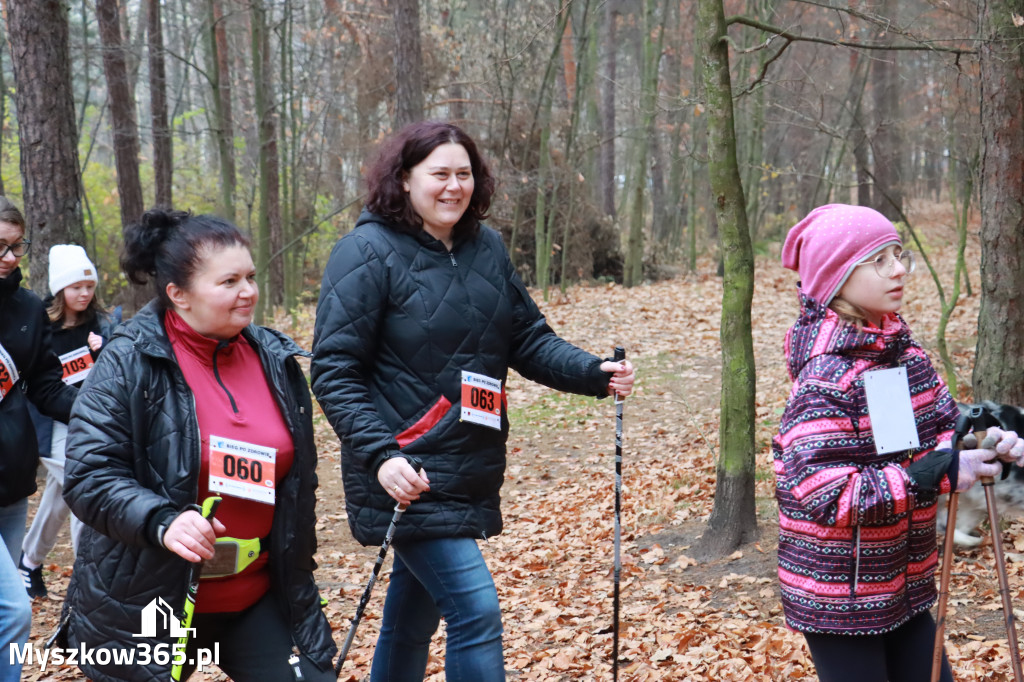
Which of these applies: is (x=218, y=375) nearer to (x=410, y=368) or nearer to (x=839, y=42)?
(x=410, y=368)

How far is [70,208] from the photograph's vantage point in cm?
798

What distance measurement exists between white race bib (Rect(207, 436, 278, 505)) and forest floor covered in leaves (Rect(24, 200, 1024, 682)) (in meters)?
2.39

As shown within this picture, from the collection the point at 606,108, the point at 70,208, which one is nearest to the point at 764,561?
the point at 70,208

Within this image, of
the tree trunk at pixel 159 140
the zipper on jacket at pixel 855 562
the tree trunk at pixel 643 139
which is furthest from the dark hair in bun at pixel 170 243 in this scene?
the tree trunk at pixel 643 139

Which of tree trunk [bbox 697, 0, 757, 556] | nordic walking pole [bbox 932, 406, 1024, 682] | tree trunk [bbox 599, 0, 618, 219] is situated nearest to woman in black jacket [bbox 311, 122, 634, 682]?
nordic walking pole [bbox 932, 406, 1024, 682]

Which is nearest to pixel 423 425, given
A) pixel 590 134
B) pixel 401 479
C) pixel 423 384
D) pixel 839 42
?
pixel 423 384

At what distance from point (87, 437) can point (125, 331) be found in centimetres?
35

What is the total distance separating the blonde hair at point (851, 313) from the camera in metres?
2.52

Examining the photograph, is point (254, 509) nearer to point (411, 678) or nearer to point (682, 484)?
point (411, 678)

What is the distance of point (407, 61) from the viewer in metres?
12.0

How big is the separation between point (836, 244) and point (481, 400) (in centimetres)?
126

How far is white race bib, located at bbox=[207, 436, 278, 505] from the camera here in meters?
2.68

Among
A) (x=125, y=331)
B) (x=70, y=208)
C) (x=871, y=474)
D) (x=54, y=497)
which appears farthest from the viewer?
(x=70, y=208)

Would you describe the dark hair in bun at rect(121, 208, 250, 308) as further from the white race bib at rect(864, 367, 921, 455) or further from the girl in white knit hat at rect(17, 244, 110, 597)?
the girl in white knit hat at rect(17, 244, 110, 597)
